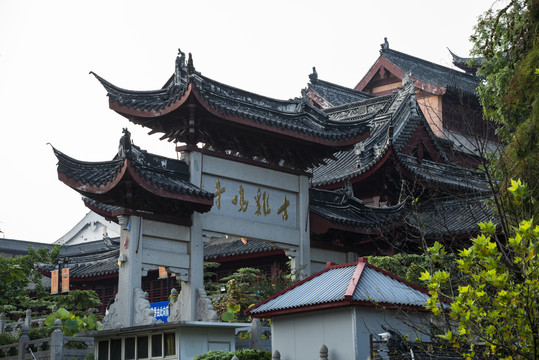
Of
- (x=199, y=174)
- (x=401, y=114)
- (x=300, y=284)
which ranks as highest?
(x=401, y=114)

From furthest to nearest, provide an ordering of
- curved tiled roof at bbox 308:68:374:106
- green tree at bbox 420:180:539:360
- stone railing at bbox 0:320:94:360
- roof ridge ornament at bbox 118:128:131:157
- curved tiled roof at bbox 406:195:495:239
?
curved tiled roof at bbox 308:68:374:106 → curved tiled roof at bbox 406:195:495:239 → roof ridge ornament at bbox 118:128:131:157 → stone railing at bbox 0:320:94:360 → green tree at bbox 420:180:539:360

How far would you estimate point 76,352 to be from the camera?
1748cm

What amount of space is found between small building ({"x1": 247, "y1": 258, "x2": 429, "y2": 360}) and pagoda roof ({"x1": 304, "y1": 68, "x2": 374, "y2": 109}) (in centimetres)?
2343

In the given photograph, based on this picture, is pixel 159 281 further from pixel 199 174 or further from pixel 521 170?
pixel 521 170

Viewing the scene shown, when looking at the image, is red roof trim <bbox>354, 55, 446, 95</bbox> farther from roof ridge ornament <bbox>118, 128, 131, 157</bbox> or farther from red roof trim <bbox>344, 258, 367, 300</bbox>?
red roof trim <bbox>344, 258, 367, 300</bbox>

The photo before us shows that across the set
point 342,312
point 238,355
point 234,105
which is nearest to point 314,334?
point 342,312

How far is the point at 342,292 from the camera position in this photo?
527 inches

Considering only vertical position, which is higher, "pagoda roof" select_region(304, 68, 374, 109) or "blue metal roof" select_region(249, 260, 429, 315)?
"pagoda roof" select_region(304, 68, 374, 109)

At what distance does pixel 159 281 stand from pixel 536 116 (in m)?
19.4

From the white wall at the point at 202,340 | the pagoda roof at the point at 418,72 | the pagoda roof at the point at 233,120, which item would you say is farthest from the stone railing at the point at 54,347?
the pagoda roof at the point at 418,72

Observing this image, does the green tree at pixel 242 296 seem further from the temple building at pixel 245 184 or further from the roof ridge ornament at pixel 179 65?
the roof ridge ornament at pixel 179 65

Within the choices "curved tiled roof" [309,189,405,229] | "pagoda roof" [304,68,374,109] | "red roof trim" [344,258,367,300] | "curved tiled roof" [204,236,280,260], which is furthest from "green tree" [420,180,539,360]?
"pagoda roof" [304,68,374,109]

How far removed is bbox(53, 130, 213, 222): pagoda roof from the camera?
18359 mm

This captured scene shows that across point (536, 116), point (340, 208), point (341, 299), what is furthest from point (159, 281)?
point (536, 116)
